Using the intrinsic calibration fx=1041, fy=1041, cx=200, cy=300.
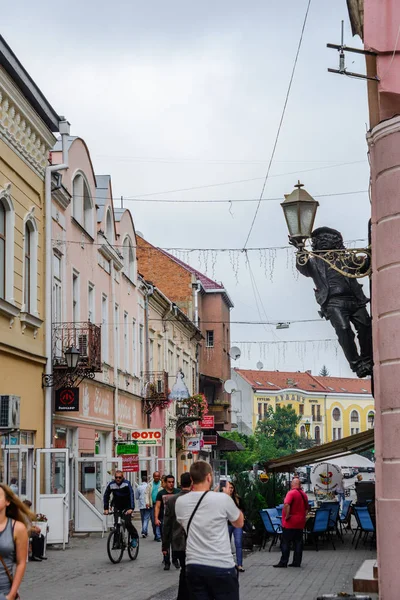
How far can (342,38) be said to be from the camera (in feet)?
36.3

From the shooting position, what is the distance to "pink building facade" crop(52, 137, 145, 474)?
24812 mm

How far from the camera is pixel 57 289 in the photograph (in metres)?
24.7

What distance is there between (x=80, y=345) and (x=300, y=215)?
1246cm

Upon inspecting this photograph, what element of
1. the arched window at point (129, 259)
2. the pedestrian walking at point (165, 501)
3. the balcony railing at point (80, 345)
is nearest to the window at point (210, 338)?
the arched window at point (129, 259)

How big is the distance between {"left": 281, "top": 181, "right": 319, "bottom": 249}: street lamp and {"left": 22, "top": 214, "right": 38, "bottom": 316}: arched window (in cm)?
1012

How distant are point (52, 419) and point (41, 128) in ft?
21.0

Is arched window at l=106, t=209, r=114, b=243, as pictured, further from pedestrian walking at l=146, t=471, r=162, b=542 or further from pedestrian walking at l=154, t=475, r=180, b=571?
pedestrian walking at l=154, t=475, r=180, b=571

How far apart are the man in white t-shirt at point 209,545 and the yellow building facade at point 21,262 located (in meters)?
11.1

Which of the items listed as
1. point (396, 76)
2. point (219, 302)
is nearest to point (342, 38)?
point (396, 76)

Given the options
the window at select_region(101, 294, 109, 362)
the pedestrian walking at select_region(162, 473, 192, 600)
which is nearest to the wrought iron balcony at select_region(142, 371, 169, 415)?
the window at select_region(101, 294, 109, 362)

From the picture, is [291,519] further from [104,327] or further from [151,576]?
[104,327]

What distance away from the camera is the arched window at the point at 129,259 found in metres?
34.8

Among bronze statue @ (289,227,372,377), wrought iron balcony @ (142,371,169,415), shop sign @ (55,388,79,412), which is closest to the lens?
bronze statue @ (289,227,372,377)

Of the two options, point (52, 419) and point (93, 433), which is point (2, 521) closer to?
point (52, 419)
